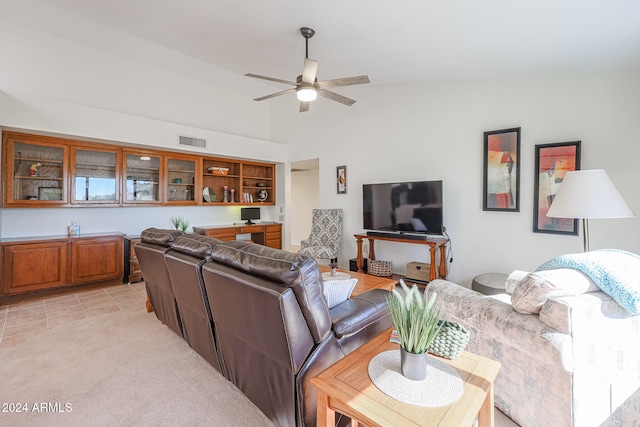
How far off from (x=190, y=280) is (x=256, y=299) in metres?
0.80

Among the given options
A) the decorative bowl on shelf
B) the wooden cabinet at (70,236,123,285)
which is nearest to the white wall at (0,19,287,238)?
the decorative bowl on shelf

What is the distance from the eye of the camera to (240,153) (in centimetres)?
561

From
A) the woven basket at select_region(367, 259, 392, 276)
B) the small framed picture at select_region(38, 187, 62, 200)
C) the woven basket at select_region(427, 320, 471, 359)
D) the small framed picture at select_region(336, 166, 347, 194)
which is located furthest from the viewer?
the small framed picture at select_region(336, 166, 347, 194)

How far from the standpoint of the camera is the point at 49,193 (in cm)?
391

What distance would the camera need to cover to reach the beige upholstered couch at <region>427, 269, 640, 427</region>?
52.8 inches

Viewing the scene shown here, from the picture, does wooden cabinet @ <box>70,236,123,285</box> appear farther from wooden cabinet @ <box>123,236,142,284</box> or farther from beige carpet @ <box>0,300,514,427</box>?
beige carpet @ <box>0,300,514,427</box>

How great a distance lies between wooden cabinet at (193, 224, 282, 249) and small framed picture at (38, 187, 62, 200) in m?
1.95

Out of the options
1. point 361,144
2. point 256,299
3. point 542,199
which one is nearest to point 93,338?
point 256,299

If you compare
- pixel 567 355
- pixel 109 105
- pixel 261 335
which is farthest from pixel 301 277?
pixel 109 105

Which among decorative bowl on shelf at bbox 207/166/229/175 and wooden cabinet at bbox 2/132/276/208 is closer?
wooden cabinet at bbox 2/132/276/208

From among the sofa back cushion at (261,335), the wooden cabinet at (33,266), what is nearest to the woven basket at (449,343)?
the sofa back cushion at (261,335)

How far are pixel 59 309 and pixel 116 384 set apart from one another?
220 cm

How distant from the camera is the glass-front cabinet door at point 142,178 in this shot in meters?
4.56

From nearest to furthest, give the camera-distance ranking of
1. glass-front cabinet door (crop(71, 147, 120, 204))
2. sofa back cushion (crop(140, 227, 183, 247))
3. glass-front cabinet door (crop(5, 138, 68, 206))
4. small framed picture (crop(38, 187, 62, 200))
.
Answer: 1. sofa back cushion (crop(140, 227, 183, 247))
2. glass-front cabinet door (crop(5, 138, 68, 206))
3. small framed picture (crop(38, 187, 62, 200))
4. glass-front cabinet door (crop(71, 147, 120, 204))
